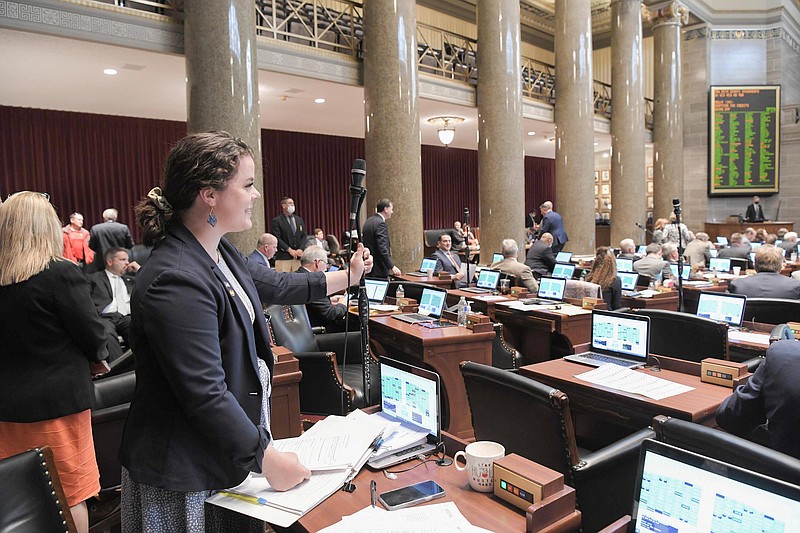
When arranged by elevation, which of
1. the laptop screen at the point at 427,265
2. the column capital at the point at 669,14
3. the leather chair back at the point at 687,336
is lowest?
the leather chair back at the point at 687,336

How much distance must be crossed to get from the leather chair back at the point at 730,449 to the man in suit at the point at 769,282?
3.59 meters

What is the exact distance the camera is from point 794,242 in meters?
9.50

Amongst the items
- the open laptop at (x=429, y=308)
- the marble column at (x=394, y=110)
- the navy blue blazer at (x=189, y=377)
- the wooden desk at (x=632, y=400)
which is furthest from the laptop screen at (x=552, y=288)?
the navy blue blazer at (x=189, y=377)

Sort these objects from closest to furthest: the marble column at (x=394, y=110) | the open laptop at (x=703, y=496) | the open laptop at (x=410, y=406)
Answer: the open laptop at (x=703, y=496) < the open laptop at (x=410, y=406) < the marble column at (x=394, y=110)

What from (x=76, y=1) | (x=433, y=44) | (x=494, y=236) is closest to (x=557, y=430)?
(x=76, y=1)

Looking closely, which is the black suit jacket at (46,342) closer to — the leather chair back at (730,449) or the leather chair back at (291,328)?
the leather chair back at (291,328)

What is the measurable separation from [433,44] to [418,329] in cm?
1253

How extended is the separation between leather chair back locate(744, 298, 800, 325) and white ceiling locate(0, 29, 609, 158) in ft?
20.3

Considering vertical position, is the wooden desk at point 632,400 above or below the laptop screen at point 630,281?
below

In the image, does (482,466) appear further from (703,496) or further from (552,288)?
(552,288)

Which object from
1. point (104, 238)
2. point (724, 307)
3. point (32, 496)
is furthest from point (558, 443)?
point (104, 238)

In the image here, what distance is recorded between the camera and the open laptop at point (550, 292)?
5.48 metres

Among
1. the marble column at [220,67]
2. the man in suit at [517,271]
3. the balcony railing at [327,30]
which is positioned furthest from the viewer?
the balcony railing at [327,30]

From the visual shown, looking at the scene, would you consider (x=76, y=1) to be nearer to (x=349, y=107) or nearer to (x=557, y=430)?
(x=349, y=107)
